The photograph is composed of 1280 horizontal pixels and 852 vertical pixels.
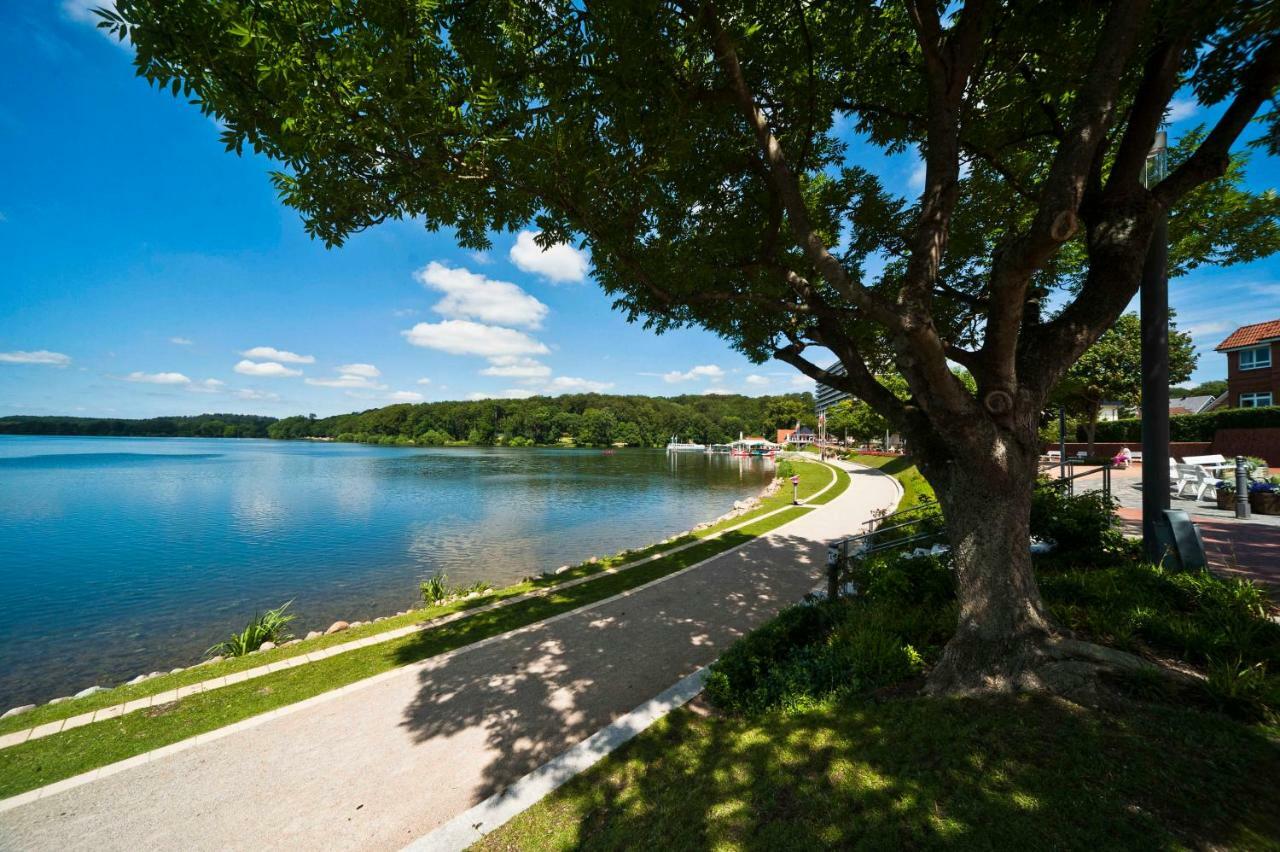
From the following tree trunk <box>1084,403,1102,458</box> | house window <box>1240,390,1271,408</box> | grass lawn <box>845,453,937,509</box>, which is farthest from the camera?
tree trunk <box>1084,403,1102,458</box>

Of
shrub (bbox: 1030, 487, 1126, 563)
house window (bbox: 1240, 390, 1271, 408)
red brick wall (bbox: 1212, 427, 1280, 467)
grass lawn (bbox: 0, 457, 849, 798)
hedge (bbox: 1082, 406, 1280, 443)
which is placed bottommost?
grass lawn (bbox: 0, 457, 849, 798)

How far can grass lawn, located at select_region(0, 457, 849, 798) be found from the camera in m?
4.56

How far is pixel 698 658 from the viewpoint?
6.19 meters

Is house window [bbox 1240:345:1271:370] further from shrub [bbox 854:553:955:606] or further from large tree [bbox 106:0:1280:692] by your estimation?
shrub [bbox 854:553:955:606]

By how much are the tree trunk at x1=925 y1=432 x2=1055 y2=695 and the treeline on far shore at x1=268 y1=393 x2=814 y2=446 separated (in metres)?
109

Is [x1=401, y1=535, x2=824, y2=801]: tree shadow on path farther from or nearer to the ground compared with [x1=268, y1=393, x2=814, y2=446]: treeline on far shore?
nearer to the ground

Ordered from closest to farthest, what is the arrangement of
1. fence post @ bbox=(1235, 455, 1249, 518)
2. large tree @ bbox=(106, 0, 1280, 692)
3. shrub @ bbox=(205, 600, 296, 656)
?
large tree @ bbox=(106, 0, 1280, 692) < shrub @ bbox=(205, 600, 296, 656) < fence post @ bbox=(1235, 455, 1249, 518)

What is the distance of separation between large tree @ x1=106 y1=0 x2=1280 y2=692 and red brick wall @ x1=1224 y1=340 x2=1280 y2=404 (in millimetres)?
34287

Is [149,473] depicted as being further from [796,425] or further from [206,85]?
[796,425]

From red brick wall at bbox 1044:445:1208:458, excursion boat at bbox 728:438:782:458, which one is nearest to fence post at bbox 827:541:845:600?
red brick wall at bbox 1044:445:1208:458

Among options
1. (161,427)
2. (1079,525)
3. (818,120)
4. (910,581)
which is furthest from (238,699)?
(161,427)

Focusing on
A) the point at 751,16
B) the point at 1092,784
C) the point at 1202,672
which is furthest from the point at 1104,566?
the point at 751,16

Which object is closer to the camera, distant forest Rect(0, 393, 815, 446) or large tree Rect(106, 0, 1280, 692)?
large tree Rect(106, 0, 1280, 692)

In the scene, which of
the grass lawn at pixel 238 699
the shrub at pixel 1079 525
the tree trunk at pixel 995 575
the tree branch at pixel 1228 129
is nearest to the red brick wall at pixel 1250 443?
the shrub at pixel 1079 525
